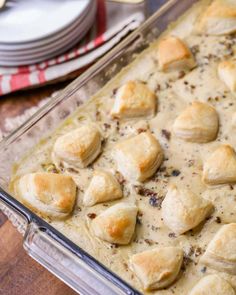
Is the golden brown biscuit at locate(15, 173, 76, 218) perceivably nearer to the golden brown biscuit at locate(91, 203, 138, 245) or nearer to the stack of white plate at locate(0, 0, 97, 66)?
the golden brown biscuit at locate(91, 203, 138, 245)

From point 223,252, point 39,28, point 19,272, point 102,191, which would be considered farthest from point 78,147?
point 39,28

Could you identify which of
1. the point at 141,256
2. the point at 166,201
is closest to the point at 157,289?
the point at 141,256

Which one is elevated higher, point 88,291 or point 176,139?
point 176,139

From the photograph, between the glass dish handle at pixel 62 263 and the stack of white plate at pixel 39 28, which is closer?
the glass dish handle at pixel 62 263

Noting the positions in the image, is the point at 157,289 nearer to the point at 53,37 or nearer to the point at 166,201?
the point at 166,201

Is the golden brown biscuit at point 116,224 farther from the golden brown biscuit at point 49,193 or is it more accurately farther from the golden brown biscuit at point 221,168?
the golden brown biscuit at point 221,168

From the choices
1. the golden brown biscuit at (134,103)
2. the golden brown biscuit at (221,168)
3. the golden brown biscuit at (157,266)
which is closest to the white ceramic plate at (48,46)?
the golden brown biscuit at (134,103)

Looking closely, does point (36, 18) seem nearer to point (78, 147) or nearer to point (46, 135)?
point (46, 135)
